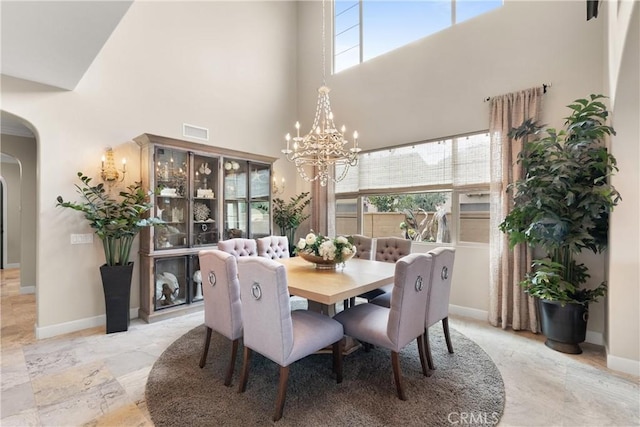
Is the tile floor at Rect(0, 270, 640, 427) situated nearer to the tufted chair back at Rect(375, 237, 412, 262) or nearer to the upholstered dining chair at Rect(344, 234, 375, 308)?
the tufted chair back at Rect(375, 237, 412, 262)

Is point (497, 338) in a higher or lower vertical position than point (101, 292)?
lower

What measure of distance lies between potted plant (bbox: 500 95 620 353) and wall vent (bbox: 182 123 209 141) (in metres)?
4.23

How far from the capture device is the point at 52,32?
89.2 inches

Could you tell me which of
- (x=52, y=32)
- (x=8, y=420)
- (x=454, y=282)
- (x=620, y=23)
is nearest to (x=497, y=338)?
(x=454, y=282)

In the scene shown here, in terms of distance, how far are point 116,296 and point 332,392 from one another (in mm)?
2699

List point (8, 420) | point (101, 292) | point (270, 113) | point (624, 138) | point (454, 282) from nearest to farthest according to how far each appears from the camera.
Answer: point (8, 420), point (624, 138), point (101, 292), point (454, 282), point (270, 113)

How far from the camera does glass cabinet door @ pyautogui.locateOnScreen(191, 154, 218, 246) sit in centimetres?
428

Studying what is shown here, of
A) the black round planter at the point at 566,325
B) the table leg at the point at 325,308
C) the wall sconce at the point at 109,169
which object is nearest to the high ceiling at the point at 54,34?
the wall sconce at the point at 109,169

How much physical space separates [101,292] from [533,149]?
5.21 metres

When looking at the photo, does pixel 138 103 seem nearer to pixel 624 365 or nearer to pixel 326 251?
pixel 326 251

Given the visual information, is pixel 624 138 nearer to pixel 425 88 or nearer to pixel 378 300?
pixel 425 88

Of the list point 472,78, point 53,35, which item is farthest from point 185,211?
point 472,78

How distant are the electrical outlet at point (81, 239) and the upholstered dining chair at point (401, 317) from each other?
315cm

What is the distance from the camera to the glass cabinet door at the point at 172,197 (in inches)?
154
